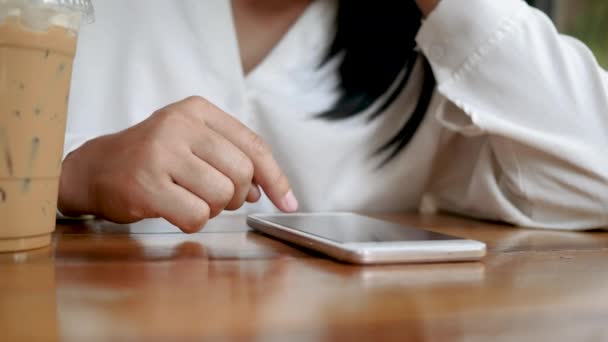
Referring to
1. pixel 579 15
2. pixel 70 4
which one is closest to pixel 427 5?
pixel 70 4

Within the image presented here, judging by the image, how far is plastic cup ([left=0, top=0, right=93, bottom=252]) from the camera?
0.35 metres

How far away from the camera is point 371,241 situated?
1.24 ft

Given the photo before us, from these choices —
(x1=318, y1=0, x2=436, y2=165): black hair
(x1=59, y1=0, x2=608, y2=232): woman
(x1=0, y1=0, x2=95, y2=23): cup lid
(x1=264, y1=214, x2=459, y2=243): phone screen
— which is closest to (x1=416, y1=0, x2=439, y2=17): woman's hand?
(x1=59, y1=0, x2=608, y2=232): woman

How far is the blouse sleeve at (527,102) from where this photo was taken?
0.66 meters

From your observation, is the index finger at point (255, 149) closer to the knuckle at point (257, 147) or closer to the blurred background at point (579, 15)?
the knuckle at point (257, 147)

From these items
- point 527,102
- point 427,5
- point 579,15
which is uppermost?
point 579,15

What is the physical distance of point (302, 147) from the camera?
83cm

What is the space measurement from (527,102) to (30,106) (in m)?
0.50

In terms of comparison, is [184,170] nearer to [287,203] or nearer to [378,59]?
[287,203]

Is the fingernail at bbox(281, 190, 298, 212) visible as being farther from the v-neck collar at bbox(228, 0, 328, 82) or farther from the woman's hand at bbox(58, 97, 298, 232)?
the v-neck collar at bbox(228, 0, 328, 82)

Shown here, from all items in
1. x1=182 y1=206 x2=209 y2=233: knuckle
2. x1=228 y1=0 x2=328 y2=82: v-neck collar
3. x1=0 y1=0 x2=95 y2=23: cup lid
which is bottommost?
x1=182 y1=206 x2=209 y2=233: knuckle

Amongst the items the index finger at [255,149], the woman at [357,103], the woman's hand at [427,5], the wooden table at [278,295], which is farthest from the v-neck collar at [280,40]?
the wooden table at [278,295]

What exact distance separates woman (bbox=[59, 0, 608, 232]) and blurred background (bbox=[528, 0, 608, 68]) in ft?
2.37

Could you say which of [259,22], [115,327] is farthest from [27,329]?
[259,22]
